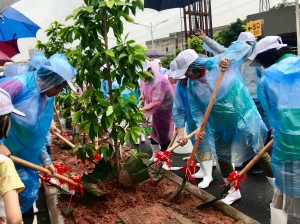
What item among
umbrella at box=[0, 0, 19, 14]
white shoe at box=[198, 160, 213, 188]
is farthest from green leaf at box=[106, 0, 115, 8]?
white shoe at box=[198, 160, 213, 188]

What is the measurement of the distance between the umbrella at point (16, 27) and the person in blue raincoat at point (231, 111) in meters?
3.33

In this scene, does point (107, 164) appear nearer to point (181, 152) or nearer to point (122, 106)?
point (122, 106)

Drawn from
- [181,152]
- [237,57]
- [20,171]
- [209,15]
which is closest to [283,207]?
[237,57]

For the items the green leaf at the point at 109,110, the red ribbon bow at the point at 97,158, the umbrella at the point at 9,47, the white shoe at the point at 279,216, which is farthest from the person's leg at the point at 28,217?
the umbrella at the point at 9,47

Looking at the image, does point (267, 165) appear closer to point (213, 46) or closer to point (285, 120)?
point (285, 120)

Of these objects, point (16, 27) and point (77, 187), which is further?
point (16, 27)

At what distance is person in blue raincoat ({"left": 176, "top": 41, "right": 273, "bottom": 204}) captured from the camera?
354 centimetres

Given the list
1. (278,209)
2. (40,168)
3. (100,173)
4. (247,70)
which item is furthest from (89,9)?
(247,70)

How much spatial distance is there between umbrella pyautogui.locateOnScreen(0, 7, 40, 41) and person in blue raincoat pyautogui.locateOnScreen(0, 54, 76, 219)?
3.07 meters

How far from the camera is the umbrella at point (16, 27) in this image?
5.59m

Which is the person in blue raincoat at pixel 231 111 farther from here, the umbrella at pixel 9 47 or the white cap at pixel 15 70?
the umbrella at pixel 9 47

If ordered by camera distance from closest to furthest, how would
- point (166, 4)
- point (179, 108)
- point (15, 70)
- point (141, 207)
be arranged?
point (141, 207)
point (179, 108)
point (15, 70)
point (166, 4)

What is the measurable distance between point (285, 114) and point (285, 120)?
1.6 inches

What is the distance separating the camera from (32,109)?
2.84 meters
